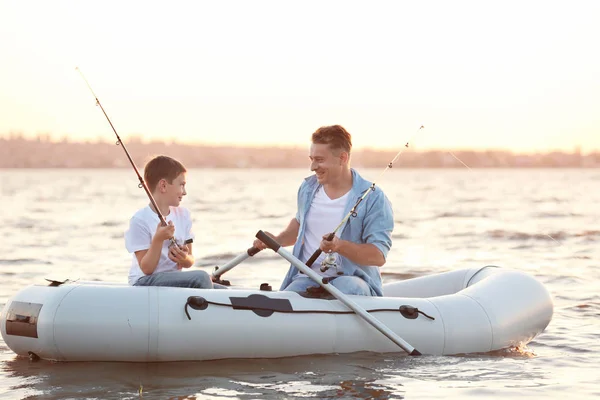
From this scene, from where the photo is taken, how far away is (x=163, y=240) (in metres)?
5.90

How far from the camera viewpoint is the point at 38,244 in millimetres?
15703

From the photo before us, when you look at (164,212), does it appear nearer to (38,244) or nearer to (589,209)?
(38,244)

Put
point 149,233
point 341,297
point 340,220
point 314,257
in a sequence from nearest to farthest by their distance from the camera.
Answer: point 149,233 < point 341,297 < point 314,257 < point 340,220

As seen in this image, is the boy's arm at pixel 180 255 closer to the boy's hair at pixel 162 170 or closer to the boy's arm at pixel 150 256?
the boy's arm at pixel 150 256

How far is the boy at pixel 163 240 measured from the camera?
6039 mm

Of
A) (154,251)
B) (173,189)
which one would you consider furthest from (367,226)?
(154,251)

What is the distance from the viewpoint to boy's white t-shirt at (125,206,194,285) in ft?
19.9

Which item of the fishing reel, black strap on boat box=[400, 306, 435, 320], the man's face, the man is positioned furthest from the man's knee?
the man's face

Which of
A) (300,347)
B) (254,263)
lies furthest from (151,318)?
(254,263)

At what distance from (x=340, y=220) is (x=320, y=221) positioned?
16 cm

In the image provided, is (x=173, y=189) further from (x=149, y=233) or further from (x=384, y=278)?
(x=384, y=278)

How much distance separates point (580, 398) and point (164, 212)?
107 inches

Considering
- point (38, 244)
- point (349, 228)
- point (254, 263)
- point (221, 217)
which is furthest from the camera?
point (221, 217)

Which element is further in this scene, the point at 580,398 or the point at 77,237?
the point at 77,237
